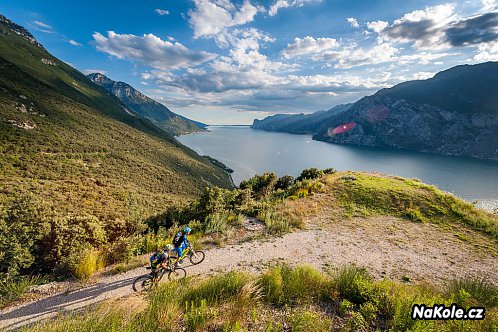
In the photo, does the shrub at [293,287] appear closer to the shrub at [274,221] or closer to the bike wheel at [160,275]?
the bike wheel at [160,275]

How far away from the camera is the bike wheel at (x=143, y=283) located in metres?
6.07

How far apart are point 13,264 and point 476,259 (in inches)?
621

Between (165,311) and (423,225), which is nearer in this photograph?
(165,311)

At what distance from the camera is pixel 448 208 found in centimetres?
1412

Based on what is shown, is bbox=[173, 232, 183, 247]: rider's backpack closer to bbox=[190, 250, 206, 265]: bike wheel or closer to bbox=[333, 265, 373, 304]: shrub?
bbox=[190, 250, 206, 265]: bike wheel

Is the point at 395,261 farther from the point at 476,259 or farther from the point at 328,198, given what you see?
the point at 328,198

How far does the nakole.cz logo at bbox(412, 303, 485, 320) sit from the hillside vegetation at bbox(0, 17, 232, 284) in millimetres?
8455

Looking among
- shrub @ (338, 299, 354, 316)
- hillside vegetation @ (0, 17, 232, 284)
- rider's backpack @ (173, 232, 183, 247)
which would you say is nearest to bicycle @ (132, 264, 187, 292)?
rider's backpack @ (173, 232, 183, 247)

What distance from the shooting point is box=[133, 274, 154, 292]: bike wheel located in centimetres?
607

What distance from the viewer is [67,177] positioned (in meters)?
53.3

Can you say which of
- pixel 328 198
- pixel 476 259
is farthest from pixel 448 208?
pixel 328 198

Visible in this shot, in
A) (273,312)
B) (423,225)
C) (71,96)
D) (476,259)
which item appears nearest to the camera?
(273,312)

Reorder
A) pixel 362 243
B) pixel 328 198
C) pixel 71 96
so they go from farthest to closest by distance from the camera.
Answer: pixel 71 96 < pixel 328 198 < pixel 362 243

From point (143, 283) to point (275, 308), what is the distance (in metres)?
3.75
